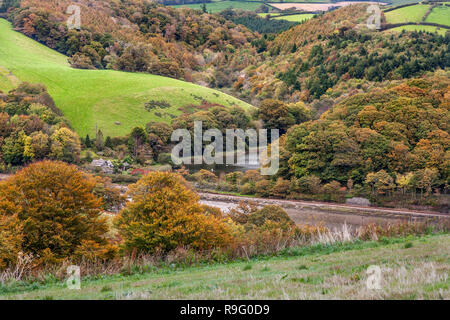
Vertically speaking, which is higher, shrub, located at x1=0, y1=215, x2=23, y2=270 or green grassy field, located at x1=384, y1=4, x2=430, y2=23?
green grassy field, located at x1=384, y1=4, x2=430, y2=23

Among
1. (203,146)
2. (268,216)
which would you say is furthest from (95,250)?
(203,146)

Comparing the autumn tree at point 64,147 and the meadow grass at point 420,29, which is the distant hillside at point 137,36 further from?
the meadow grass at point 420,29

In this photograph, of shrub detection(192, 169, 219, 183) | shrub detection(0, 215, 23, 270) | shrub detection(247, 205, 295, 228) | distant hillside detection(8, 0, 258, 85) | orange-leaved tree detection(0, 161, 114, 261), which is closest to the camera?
shrub detection(0, 215, 23, 270)

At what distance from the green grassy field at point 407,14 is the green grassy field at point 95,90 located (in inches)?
2288

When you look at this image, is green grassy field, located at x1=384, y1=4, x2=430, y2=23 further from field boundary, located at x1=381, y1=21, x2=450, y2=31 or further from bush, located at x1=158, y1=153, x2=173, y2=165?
bush, located at x1=158, y1=153, x2=173, y2=165

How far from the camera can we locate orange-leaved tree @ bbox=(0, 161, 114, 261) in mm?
19281

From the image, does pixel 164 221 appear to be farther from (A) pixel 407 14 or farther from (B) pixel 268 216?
(A) pixel 407 14

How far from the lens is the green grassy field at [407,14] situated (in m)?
125

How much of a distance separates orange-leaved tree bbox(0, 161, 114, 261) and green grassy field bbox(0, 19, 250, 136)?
57.1 m

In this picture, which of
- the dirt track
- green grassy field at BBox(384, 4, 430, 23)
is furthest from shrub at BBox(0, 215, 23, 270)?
green grassy field at BBox(384, 4, 430, 23)

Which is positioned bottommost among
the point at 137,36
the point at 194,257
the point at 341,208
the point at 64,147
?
the point at 341,208

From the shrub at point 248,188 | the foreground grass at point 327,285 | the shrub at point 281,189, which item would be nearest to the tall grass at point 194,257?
the foreground grass at point 327,285

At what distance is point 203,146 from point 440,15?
9041cm

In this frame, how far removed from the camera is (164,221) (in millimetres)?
19375
